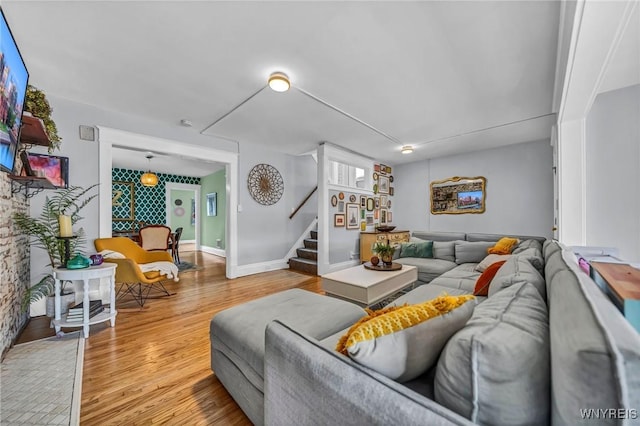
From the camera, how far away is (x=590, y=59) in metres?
1.59

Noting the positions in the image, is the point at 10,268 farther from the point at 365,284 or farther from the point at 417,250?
the point at 417,250

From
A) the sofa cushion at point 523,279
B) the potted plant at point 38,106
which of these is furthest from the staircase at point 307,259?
the potted plant at point 38,106

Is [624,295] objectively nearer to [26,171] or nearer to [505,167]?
[26,171]

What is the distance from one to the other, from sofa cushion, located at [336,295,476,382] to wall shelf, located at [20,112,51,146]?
3020 mm

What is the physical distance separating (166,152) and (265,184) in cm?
174

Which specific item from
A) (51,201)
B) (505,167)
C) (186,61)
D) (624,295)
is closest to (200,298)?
(51,201)

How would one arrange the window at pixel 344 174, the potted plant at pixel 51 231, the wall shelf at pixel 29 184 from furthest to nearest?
1. the window at pixel 344 174
2. the potted plant at pixel 51 231
3. the wall shelf at pixel 29 184

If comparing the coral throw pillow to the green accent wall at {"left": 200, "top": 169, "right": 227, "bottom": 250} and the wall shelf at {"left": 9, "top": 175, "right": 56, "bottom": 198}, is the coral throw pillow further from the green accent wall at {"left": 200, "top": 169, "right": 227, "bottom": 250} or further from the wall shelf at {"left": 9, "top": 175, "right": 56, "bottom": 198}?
the green accent wall at {"left": 200, "top": 169, "right": 227, "bottom": 250}

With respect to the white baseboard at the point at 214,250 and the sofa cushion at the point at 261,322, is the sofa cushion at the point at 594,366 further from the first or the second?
the white baseboard at the point at 214,250

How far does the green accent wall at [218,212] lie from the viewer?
674 centimetres

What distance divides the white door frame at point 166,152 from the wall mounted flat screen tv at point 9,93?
140 cm

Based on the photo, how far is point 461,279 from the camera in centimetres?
248

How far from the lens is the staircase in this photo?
15.4 ft

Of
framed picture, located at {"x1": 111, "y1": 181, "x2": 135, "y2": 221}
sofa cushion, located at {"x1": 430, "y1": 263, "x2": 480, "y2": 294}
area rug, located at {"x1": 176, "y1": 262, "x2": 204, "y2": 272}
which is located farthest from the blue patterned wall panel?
sofa cushion, located at {"x1": 430, "y1": 263, "x2": 480, "y2": 294}
